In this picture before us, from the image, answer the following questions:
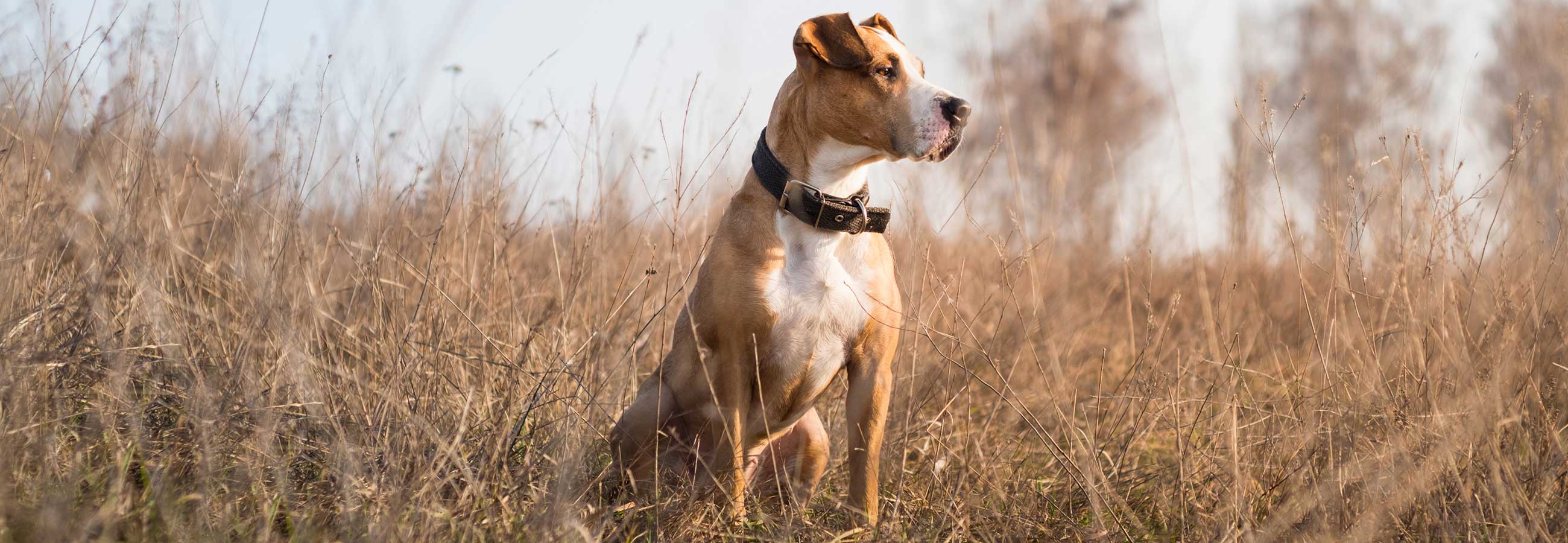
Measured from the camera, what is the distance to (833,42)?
271 cm

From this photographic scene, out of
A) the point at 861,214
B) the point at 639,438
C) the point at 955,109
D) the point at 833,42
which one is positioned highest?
the point at 833,42

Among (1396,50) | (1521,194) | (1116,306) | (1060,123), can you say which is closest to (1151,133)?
(1060,123)

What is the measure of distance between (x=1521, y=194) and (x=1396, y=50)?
183cm

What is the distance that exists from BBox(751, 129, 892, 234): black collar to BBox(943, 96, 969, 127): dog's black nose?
0.36m

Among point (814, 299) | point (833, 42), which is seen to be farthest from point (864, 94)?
point (814, 299)

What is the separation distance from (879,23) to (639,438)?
150cm

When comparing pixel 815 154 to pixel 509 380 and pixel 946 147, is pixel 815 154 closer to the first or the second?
pixel 946 147

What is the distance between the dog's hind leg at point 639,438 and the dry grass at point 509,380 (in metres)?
0.07

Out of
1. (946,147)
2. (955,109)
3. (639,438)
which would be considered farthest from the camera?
(639,438)

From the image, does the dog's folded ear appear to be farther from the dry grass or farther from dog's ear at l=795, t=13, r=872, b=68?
the dry grass

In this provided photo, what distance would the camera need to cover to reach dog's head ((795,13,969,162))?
2.64 meters

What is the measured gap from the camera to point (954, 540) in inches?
102

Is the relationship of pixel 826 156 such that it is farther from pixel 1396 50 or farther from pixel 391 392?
pixel 1396 50

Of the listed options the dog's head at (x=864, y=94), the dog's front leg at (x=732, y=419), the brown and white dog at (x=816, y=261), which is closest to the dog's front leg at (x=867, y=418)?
the brown and white dog at (x=816, y=261)
